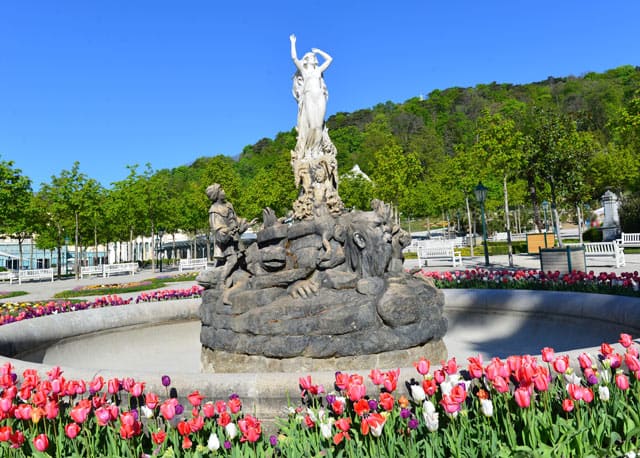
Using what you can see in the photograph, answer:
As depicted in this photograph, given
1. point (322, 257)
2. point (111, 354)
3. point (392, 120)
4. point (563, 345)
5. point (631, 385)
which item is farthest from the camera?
point (392, 120)

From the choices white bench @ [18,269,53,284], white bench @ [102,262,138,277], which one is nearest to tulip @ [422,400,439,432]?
white bench @ [102,262,138,277]

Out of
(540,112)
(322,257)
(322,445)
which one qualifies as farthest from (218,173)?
(322,445)

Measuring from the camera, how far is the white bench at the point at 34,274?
30156 millimetres

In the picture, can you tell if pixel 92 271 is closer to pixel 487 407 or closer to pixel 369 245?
pixel 369 245

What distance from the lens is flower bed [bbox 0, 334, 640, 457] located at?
8.03 feet

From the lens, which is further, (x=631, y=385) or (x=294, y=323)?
(x=294, y=323)

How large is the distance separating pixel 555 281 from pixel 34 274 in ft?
105

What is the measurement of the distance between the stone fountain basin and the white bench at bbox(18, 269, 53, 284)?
25985mm

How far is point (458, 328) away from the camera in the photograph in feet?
28.6

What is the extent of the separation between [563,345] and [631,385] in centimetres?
426

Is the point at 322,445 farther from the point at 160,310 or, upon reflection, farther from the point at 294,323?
the point at 160,310

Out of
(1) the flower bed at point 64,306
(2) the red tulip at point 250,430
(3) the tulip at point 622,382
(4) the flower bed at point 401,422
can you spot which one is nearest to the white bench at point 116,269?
(1) the flower bed at point 64,306

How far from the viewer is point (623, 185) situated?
45625 mm

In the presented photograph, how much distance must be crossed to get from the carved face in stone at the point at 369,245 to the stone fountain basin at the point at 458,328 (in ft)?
4.68
